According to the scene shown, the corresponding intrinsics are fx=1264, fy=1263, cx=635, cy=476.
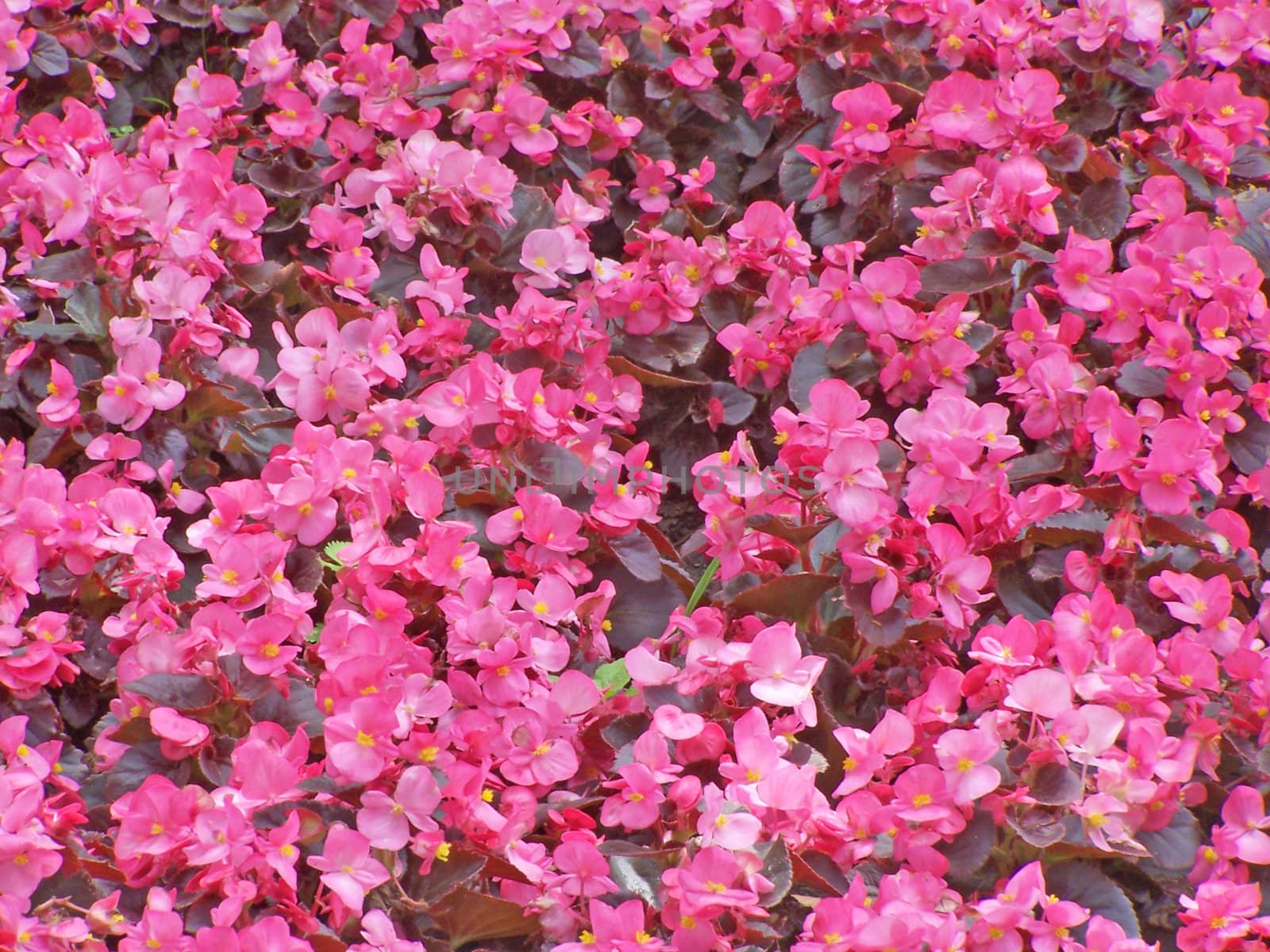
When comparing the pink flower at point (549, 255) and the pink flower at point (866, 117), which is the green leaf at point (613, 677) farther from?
Result: the pink flower at point (866, 117)

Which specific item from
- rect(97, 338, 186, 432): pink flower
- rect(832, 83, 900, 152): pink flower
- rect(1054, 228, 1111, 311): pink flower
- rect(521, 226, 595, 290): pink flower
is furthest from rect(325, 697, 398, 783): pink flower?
rect(832, 83, 900, 152): pink flower

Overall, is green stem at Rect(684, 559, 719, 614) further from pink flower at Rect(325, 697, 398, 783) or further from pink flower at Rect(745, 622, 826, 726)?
pink flower at Rect(325, 697, 398, 783)

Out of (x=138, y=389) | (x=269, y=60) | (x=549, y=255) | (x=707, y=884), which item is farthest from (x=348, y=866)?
(x=269, y=60)

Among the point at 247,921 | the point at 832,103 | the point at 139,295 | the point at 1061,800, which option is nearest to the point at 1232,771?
the point at 1061,800

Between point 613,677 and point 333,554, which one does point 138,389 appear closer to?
point 333,554

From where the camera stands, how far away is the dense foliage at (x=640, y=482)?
1301 millimetres

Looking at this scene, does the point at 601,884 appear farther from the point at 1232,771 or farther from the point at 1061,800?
the point at 1232,771

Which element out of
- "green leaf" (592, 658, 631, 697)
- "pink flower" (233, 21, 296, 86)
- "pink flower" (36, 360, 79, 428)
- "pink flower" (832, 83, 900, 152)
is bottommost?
"green leaf" (592, 658, 631, 697)

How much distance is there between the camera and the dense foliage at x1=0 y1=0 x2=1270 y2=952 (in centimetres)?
130

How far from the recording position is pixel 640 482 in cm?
178

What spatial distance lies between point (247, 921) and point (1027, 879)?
0.78 metres

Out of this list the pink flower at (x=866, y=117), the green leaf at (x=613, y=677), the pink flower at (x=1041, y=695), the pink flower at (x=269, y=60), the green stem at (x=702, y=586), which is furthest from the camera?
the pink flower at (x=269, y=60)

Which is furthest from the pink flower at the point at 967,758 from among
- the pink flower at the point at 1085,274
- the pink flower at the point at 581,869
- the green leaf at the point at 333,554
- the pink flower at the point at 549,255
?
the pink flower at the point at 549,255

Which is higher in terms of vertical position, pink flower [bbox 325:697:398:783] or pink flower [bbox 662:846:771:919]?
pink flower [bbox 325:697:398:783]
